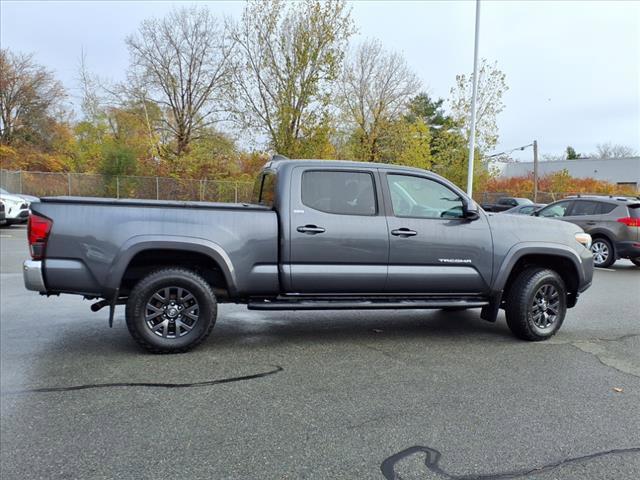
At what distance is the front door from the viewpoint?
16.3ft

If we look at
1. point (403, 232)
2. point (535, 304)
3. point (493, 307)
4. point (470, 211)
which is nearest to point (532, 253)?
point (535, 304)


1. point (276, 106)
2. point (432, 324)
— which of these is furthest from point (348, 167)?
point (276, 106)

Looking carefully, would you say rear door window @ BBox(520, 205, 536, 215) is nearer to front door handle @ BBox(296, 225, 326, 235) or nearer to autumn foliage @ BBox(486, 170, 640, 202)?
front door handle @ BBox(296, 225, 326, 235)

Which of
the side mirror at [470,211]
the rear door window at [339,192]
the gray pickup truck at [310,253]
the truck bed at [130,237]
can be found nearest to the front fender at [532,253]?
the gray pickup truck at [310,253]

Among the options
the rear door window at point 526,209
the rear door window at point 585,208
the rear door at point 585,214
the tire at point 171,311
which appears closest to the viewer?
the tire at point 171,311

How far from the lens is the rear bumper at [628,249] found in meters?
11.3

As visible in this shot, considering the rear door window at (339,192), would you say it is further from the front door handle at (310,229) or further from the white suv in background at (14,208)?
the white suv in background at (14,208)

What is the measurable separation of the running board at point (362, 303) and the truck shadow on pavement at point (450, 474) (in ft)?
6.54

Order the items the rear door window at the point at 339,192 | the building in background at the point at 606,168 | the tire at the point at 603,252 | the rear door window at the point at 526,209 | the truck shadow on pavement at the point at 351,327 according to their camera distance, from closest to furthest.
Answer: the rear door window at the point at 339,192 → the truck shadow on pavement at the point at 351,327 → the tire at the point at 603,252 → the rear door window at the point at 526,209 → the building in background at the point at 606,168

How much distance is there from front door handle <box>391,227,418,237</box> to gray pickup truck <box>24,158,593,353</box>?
10 mm

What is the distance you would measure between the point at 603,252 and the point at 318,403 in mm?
10840

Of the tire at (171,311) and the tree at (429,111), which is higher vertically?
the tree at (429,111)

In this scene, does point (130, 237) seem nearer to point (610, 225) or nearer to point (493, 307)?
point (493, 307)

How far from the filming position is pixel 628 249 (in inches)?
448
